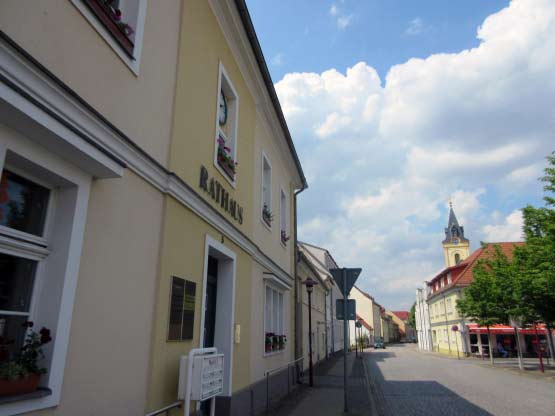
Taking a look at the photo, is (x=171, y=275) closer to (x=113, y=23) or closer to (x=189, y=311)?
(x=189, y=311)

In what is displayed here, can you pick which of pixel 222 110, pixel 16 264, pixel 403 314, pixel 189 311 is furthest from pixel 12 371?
pixel 403 314

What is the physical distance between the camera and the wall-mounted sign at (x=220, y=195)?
7031 millimetres

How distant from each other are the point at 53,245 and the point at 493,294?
2735 cm

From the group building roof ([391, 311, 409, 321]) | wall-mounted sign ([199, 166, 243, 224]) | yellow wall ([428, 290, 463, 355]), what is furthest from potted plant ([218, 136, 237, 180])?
building roof ([391, 311, 409, 321])

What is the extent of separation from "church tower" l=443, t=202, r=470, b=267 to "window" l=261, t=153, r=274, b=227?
213 ft

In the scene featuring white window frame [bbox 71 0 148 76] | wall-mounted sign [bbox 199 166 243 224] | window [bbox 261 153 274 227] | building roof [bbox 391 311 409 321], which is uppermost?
building roof [bbox 391 311 409 321]

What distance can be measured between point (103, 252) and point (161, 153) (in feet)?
5.94

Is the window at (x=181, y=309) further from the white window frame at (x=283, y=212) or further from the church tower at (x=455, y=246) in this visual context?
the church tower at (x=455, y=246)

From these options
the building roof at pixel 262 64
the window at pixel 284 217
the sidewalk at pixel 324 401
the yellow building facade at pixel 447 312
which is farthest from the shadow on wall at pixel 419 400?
the yellow building facade at pixel 447 312

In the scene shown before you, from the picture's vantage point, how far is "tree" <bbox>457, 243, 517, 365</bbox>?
2509cm

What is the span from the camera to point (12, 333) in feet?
10.6

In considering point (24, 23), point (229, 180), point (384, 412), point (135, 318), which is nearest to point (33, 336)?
point (135, 318)

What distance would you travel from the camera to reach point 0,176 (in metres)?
3.08

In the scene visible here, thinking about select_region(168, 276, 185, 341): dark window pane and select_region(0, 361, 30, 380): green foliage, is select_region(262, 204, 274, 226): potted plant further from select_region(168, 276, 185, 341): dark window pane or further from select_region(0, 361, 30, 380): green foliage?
select_region(0, 361, 30, 380): green foliage
